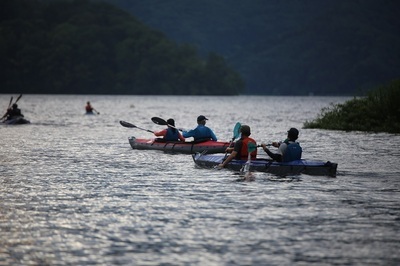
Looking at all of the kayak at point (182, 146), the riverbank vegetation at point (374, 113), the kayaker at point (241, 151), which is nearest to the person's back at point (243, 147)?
the kayaker at point (241, 151)

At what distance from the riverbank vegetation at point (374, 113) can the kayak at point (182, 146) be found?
16419 millimetres

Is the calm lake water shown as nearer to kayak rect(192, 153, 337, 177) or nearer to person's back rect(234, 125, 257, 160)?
kayak rect(192, 153, 337, 177)

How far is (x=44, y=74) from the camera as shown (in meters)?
195

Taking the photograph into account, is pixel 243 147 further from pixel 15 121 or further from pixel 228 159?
pixel 15 121

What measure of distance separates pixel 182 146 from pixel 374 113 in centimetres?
1899

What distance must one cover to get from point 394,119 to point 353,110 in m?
3.45

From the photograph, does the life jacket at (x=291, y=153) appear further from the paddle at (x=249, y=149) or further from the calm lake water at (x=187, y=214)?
the paddle at (x=249, y=149)

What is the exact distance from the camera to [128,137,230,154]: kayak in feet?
103

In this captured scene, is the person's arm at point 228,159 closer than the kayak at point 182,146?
Yes

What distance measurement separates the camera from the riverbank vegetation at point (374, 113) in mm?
45359

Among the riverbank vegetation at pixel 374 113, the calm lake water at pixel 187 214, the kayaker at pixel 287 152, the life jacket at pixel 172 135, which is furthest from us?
the riverbank vegetation at pixel 374 113

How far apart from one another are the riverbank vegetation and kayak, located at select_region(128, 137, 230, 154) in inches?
646

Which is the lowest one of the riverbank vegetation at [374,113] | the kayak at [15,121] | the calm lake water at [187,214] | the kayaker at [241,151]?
the calm lake water at [187,214]

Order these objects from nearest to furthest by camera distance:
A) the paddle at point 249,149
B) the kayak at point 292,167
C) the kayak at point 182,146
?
the paddle at point 249,149 < the kayak at point 292,167 < the kayak at point 182,146
